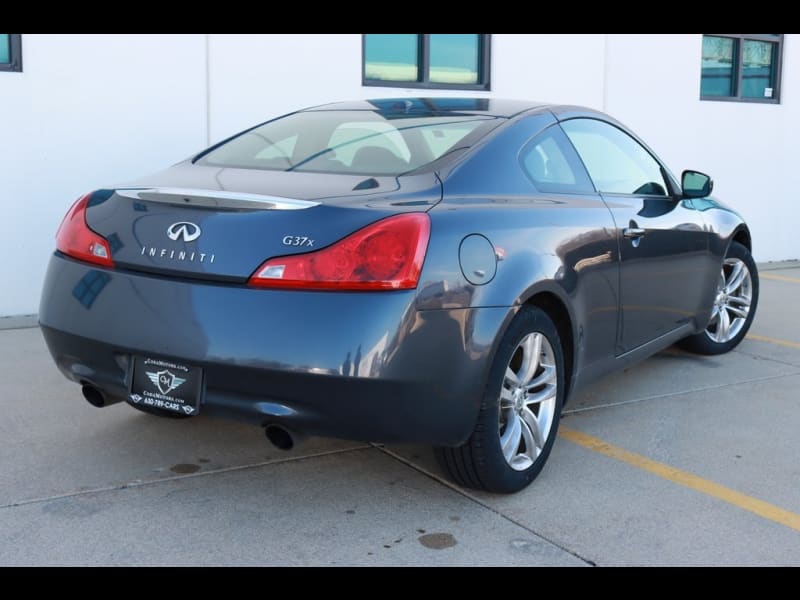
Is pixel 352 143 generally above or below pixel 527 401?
above

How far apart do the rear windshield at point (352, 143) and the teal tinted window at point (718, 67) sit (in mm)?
6974

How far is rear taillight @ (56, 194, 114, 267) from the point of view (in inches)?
134

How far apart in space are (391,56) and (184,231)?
17.3 ft

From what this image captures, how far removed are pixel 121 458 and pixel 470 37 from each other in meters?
5.69

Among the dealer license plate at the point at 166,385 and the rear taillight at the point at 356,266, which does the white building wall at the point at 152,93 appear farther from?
the rear taillight at the point at 356,266

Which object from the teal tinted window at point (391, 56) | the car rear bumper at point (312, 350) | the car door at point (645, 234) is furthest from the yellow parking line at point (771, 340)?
the car rear bumper at point (312, 350)

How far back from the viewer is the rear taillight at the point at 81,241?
3400 mm

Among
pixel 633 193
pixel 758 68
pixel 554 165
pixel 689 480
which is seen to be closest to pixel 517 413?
pixel 689 480

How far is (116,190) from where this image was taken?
3.55 m

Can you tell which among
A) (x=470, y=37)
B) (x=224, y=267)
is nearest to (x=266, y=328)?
(x=224, y=267)

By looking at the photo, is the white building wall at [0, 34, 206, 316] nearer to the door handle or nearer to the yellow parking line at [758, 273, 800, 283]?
the door handle

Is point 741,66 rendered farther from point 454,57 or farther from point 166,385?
point 166,385

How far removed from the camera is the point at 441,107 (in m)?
4.32
